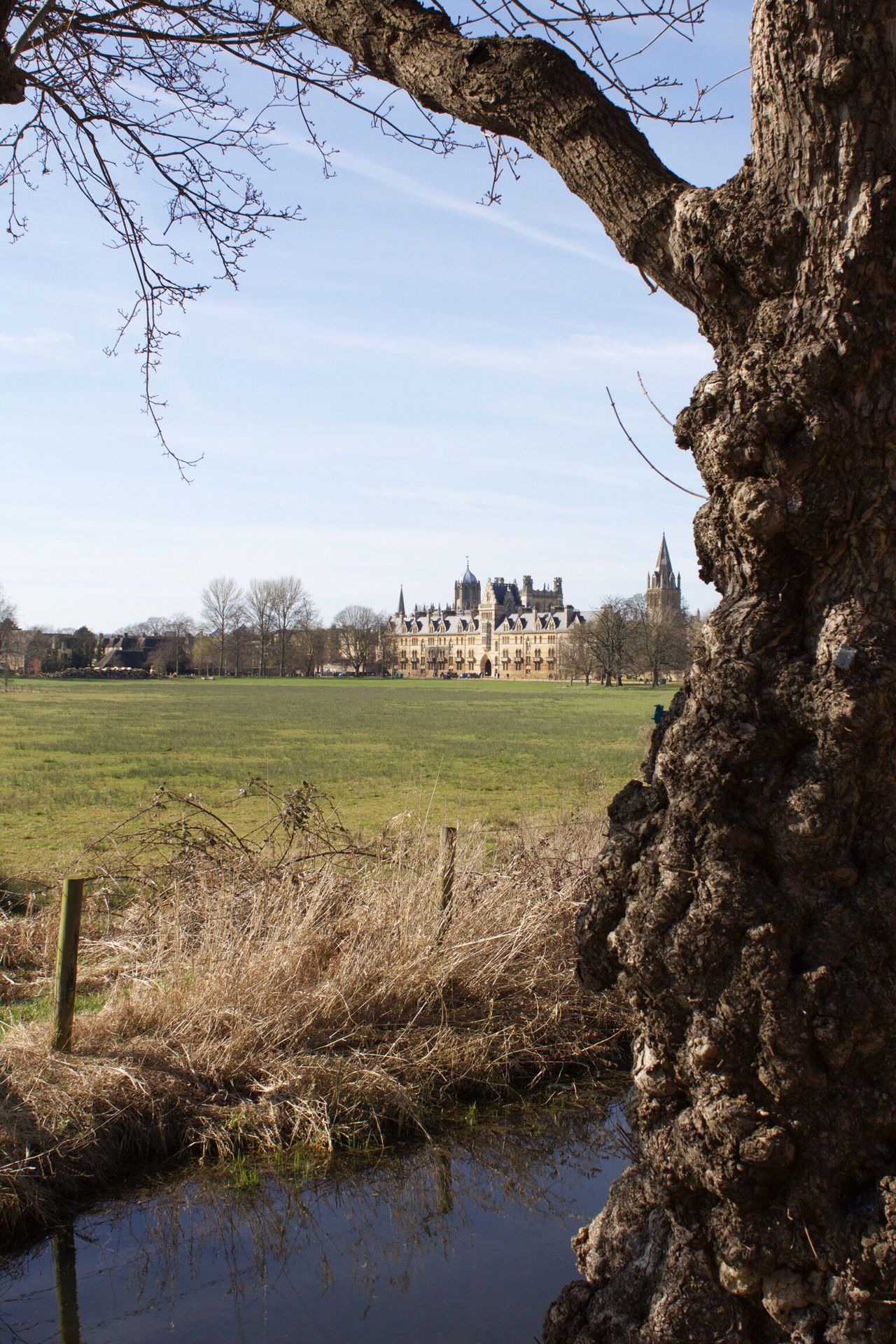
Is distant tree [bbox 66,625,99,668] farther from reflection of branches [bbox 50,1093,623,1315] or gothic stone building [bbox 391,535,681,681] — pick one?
reflection of branches [bbox 50,1093,623,1315]

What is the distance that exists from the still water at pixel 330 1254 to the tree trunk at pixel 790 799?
1472 mm

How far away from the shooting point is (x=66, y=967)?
569 centimetres

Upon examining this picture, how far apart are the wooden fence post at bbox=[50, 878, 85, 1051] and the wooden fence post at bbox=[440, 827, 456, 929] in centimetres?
232

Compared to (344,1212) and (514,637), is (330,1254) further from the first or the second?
(514,637)

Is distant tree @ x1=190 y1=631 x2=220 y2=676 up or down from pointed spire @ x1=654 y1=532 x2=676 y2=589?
down

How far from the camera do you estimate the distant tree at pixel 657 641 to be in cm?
9338

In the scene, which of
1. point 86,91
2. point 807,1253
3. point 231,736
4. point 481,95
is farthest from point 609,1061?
point 231,736

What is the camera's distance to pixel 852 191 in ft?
9.27

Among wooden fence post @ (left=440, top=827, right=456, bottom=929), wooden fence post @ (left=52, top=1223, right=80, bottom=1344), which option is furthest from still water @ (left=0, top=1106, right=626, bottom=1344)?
wooden fence post @ (left=440, top=827, right=456, bottom=929)

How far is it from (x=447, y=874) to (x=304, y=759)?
20.9 m

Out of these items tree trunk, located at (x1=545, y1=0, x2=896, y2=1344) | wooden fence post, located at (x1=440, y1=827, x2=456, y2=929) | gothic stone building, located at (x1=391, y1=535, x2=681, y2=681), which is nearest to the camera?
tree trunk, located at (x1=545, y1=0, x2=896, y2=1344)

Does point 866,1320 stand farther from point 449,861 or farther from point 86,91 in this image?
point 86,91

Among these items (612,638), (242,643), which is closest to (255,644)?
(242,643)

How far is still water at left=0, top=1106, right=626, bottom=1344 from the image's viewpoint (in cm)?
412
